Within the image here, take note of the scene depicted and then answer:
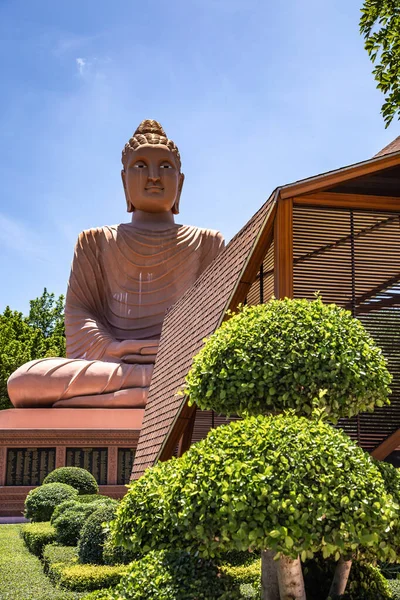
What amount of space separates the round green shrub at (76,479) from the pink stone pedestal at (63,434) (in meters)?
0.93

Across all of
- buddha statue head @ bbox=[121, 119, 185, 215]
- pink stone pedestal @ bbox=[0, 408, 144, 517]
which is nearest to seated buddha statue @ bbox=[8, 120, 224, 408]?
buddha statue head @ bbox=[121, 119, 185, 215]

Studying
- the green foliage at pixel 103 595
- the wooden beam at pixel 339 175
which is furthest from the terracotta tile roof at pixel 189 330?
the green foliage at pixel 103 595

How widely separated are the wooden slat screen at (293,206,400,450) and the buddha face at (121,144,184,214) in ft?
33.0

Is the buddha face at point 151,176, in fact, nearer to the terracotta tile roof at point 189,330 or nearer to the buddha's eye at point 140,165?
the buddha's eye at point 140,165

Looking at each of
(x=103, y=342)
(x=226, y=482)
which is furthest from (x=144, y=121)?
(x=226, y=482)

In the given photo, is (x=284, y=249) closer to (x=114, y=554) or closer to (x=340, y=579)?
(x=340, y=579)

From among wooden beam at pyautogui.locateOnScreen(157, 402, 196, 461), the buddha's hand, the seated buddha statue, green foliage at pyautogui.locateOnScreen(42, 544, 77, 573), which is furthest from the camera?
the seated buddha statue

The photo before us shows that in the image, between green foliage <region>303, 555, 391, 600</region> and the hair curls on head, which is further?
the hair curls on head

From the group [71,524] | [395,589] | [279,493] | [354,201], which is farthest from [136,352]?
[279,493]

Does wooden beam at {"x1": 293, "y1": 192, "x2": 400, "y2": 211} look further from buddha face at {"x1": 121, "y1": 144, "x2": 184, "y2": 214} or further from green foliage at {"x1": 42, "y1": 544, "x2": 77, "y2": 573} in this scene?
buddha face at {"x1": 121, "y1": 144, "x2": 184, "y2": 214}

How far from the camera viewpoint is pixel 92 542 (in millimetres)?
6883

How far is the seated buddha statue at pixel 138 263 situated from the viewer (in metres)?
14.4

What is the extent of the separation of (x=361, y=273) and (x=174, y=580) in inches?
119

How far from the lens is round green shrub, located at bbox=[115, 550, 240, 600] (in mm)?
3875
